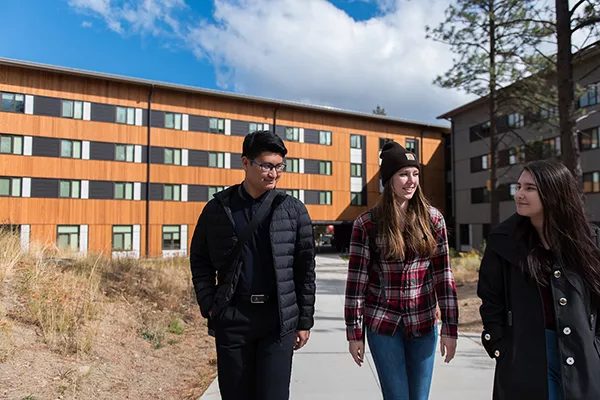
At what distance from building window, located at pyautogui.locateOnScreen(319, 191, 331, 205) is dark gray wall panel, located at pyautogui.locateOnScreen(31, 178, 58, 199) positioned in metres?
20.5

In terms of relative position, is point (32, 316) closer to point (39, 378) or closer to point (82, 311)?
point (82, 311)

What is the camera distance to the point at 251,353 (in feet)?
8.09

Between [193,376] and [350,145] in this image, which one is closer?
[193,376]

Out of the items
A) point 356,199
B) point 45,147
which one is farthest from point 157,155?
point 356,199

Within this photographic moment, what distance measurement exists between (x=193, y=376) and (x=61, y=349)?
1.50 m

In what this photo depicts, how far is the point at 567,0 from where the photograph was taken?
7836mm

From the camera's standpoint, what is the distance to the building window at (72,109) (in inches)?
1133

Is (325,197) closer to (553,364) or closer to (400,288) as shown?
(400,288)

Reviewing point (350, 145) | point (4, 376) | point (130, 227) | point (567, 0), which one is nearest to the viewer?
point (4, 376)

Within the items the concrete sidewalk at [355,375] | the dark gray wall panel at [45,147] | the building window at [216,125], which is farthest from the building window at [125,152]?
the concrete sidewalk at [355,375]

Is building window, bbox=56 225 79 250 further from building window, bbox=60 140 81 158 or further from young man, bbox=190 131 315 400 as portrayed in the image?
young man, bbox=190 131 315 400

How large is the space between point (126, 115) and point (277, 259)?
31672mm

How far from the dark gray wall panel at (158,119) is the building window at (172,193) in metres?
4.71

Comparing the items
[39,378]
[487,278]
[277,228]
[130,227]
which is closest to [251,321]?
[277,228]
